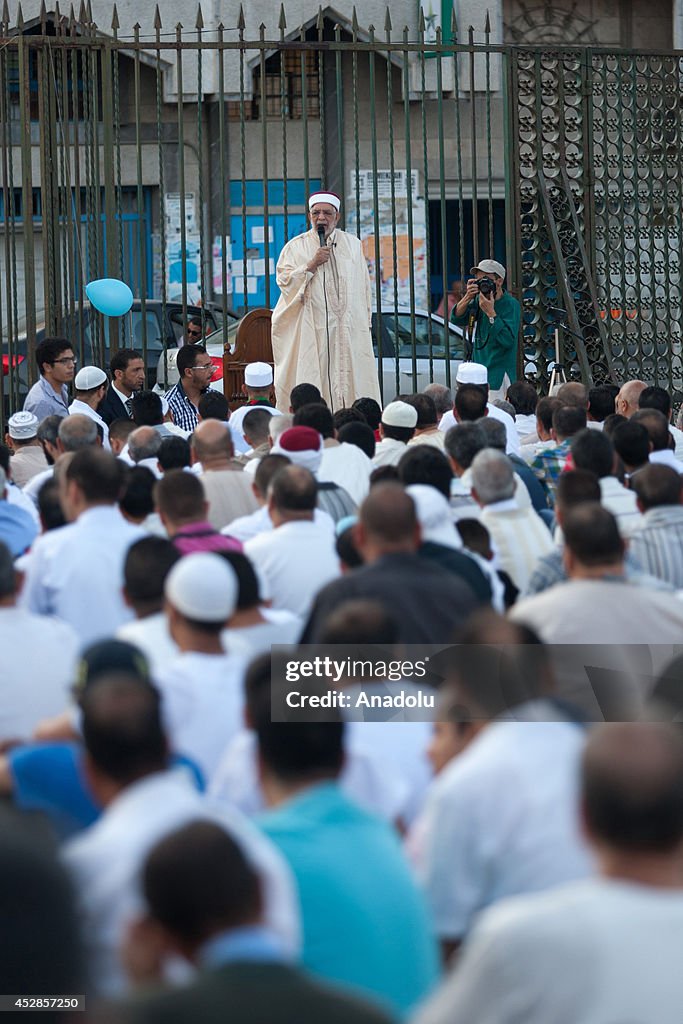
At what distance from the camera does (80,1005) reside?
2818 mm

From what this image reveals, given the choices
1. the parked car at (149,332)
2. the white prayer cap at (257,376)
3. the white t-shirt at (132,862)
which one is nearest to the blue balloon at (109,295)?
the white prayer cap at (257,376)

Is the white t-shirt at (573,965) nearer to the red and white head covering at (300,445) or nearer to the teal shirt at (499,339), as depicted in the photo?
the red and white head covering at (300,445)

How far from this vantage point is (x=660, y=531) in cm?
619

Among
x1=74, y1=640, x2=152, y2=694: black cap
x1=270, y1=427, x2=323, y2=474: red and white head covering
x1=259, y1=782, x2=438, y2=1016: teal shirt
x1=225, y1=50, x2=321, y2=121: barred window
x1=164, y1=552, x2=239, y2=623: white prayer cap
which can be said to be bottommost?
x1=259, y1=782, x2=438, y2=1016: teal shirt

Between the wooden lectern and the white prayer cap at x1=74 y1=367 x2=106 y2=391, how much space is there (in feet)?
6.69

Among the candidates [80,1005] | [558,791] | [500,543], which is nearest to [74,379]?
[500,543]

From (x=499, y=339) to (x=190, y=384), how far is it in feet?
7.95

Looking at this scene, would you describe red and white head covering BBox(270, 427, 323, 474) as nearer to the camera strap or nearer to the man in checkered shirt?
the man in checkered shirt

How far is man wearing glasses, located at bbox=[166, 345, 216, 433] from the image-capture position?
1064cm

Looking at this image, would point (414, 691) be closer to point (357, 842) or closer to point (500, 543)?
point (357, 842)

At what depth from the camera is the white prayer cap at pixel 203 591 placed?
15.0 ft

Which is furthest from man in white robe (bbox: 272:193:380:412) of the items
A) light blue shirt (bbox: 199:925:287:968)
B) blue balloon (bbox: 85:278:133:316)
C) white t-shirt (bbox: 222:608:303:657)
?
light blue shirt (bbox: 199:925:287:968)

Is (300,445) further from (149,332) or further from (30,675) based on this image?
(149,332)

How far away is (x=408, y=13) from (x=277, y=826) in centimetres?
1772
